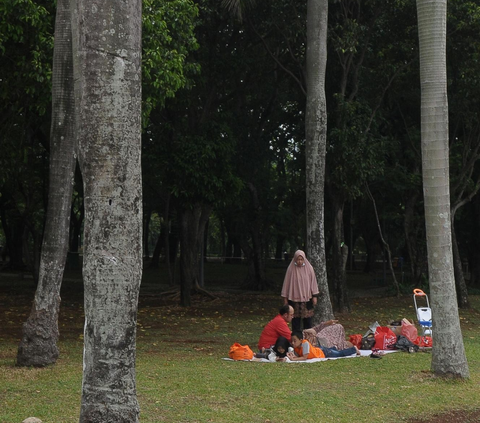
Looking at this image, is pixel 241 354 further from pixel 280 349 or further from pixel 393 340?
pixel 393 340

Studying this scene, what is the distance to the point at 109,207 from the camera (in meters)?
5.68

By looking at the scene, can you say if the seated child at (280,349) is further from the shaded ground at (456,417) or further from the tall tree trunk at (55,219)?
the shaded ground at (456,417)

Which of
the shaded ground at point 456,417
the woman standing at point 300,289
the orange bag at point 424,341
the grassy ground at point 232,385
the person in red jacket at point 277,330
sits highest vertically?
the woman standing at point 300,289

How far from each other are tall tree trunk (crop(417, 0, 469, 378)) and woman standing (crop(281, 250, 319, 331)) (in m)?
3.71

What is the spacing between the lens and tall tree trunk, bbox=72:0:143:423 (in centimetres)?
569

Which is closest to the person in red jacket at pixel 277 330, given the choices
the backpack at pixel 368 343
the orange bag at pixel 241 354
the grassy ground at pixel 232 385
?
the orange bag at pixel 241 354

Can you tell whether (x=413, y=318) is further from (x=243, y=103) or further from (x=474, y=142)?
(x=243, y=103)

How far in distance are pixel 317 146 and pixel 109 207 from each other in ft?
38.1

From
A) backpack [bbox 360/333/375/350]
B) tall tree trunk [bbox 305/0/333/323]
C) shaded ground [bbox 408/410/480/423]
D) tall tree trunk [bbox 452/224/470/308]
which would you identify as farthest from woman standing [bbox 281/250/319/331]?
tall tree trunk [bbox 452/224/470/308]

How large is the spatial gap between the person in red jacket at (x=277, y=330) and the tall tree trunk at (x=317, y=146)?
13.9ft

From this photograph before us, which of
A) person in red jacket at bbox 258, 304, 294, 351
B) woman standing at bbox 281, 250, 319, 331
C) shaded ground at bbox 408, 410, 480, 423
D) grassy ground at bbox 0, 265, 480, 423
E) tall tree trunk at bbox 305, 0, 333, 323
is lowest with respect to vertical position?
shaded ground at bbox 408, 410, 480, 423

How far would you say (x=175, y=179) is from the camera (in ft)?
65.6

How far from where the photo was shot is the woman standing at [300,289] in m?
14.1

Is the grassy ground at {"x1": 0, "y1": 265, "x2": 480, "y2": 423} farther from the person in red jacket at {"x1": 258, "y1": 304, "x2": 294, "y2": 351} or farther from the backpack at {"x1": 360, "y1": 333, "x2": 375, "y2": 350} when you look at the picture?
the person in red jacket at {"x1": 258, "y1": 304, "x2": 294, "y2": 351}
